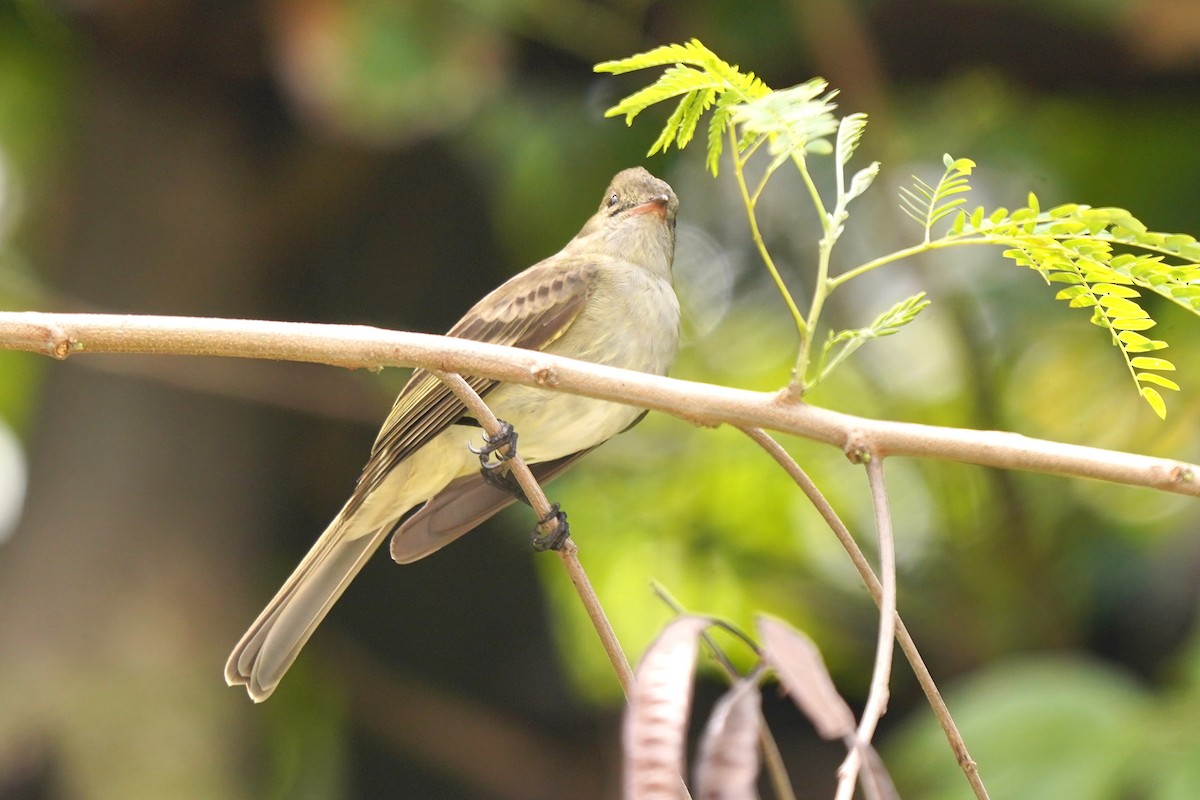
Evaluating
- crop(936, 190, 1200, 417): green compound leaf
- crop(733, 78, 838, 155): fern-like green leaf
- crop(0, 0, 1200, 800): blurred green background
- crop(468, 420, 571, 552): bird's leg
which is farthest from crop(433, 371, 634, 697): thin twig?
crop(0, 0, 1200, 800): blurred green background

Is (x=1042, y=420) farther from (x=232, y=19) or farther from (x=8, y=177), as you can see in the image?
(x=8, y=177)

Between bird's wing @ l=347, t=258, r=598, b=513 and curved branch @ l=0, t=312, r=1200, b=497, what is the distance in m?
1.58

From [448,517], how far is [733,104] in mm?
2170

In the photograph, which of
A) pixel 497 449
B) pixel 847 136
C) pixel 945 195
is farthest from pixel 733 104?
pixel 497 449

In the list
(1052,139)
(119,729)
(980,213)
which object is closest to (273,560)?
(119,729)

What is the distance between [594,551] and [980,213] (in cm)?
377

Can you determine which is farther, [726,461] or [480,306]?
[726,461]

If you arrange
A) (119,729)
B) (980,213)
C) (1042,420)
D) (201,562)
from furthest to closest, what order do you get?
(1042,420), (201,562), (119,729), (980,213)

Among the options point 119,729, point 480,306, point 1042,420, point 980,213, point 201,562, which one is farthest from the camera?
point 1042,420

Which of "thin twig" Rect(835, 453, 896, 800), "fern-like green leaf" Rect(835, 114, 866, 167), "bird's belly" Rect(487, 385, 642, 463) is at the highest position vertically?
"bird's belly" Rect(487, 385, 642, 463)

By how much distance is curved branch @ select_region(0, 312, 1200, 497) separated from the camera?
1613 millimetres

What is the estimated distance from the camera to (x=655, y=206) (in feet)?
12.8

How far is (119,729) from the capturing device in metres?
4.34

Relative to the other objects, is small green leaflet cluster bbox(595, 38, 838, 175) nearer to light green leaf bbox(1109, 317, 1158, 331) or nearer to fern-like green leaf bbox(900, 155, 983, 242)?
fern-like green leaf bbox(900, 155, 983, 242)
